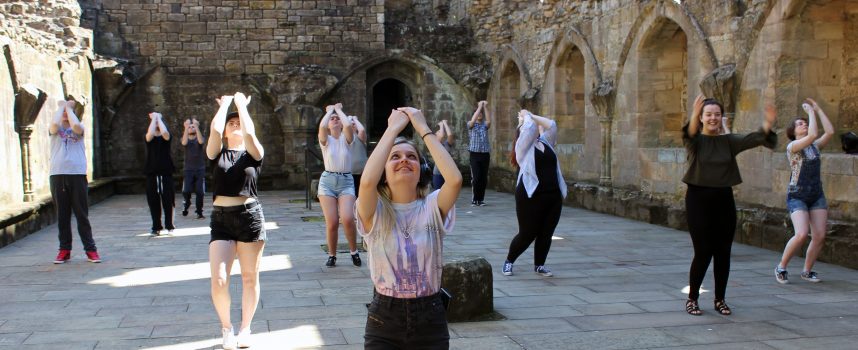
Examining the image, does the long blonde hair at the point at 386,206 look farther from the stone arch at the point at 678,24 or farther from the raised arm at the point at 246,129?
the stone arch at the point at 678,24

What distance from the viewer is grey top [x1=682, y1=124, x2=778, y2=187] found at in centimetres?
541

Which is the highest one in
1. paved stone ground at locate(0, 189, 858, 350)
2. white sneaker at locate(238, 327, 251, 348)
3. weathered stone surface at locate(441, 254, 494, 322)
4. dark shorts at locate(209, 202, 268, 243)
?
dark shorts at locate(209, 202, 268, 243)

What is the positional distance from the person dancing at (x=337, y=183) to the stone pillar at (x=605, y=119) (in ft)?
21.7

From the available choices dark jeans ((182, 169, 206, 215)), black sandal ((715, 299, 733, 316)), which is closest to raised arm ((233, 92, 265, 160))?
black sandal ((715, 299, 733, 316))

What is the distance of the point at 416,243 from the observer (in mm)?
3117

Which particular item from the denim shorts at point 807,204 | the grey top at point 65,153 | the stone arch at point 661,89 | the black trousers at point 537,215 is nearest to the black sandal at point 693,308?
the black trousers at point 537,215

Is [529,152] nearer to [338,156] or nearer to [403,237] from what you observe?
[338,156]

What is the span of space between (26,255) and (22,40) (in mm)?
5110

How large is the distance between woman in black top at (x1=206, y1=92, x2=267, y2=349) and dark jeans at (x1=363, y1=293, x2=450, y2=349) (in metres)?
1.83

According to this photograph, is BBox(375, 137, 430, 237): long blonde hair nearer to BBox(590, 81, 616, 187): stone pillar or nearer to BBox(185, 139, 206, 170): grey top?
BBox(185, 139, 206, 170): grey top

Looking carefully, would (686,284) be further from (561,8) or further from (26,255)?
(561,8)

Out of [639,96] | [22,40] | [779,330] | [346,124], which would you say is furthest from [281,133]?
[779,330]

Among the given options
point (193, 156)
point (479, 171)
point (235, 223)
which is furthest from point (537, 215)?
point (479, 171)

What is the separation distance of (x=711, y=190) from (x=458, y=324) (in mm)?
2001
